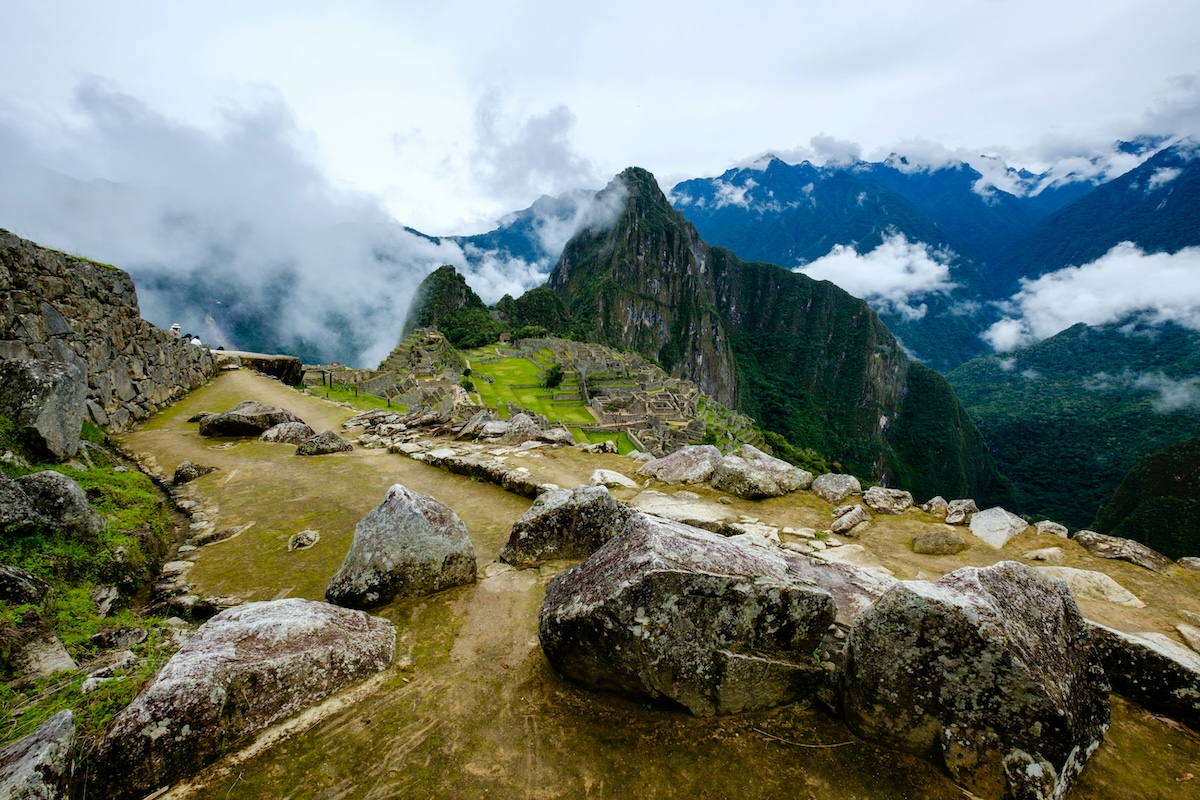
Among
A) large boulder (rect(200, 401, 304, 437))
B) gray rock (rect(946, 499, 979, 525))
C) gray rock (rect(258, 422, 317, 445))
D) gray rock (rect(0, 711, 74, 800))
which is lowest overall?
gray rock (rect(0, 711, 74, 800))

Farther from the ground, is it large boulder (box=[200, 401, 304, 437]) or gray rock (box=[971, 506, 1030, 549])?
large boulder (box=[200, 401, 304, 437])

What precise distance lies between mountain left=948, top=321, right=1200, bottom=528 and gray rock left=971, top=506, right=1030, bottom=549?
10474cm

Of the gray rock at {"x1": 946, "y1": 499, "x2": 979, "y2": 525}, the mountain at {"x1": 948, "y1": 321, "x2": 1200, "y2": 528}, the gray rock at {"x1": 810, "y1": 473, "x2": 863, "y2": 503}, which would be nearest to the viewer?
the gray rock at {"x1": 946, "y1": 499, "x2": 979, "y2": 525}

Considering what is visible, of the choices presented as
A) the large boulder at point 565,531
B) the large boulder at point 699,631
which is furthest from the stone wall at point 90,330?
the large boulder at point 699,631

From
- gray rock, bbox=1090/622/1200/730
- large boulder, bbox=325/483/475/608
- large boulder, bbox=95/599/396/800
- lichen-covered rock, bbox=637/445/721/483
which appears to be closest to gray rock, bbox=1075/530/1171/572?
gray rock, bbox=1090/622/1200/730

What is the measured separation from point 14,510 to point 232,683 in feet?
10.5

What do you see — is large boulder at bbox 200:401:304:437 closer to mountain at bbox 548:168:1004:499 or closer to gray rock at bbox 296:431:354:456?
gray rock at bbox 296:431:354:456

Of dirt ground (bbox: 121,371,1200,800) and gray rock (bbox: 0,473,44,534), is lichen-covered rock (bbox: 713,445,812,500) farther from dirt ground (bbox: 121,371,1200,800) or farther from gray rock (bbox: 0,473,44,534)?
gray rock (bbox: 0,473,44,534)

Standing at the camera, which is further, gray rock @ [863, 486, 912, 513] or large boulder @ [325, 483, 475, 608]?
gray rock @ [863, 486, 912, 513]

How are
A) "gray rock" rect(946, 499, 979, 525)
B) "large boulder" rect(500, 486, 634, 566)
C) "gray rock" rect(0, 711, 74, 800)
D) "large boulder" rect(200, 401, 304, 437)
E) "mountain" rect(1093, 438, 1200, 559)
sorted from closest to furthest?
"gray rock" rect(0, 711, 74, 800), "large boulder" rect(500, 486, 634, 566), "gray rock" rect(946, 499, 979, 525), "large boulder" rect(200, 401, 304, 437), "mountain" rect(1093, 438, 1200, 559)

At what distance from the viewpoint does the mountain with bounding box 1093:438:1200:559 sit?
3784 cm

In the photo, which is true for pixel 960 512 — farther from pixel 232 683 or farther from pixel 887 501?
pixel 232 683

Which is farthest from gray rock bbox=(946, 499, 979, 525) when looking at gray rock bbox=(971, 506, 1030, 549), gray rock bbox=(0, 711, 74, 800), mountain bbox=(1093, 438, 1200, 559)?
mountain bbox=(1093, 438, 1200, 559)

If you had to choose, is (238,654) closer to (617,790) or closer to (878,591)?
(617,790)
